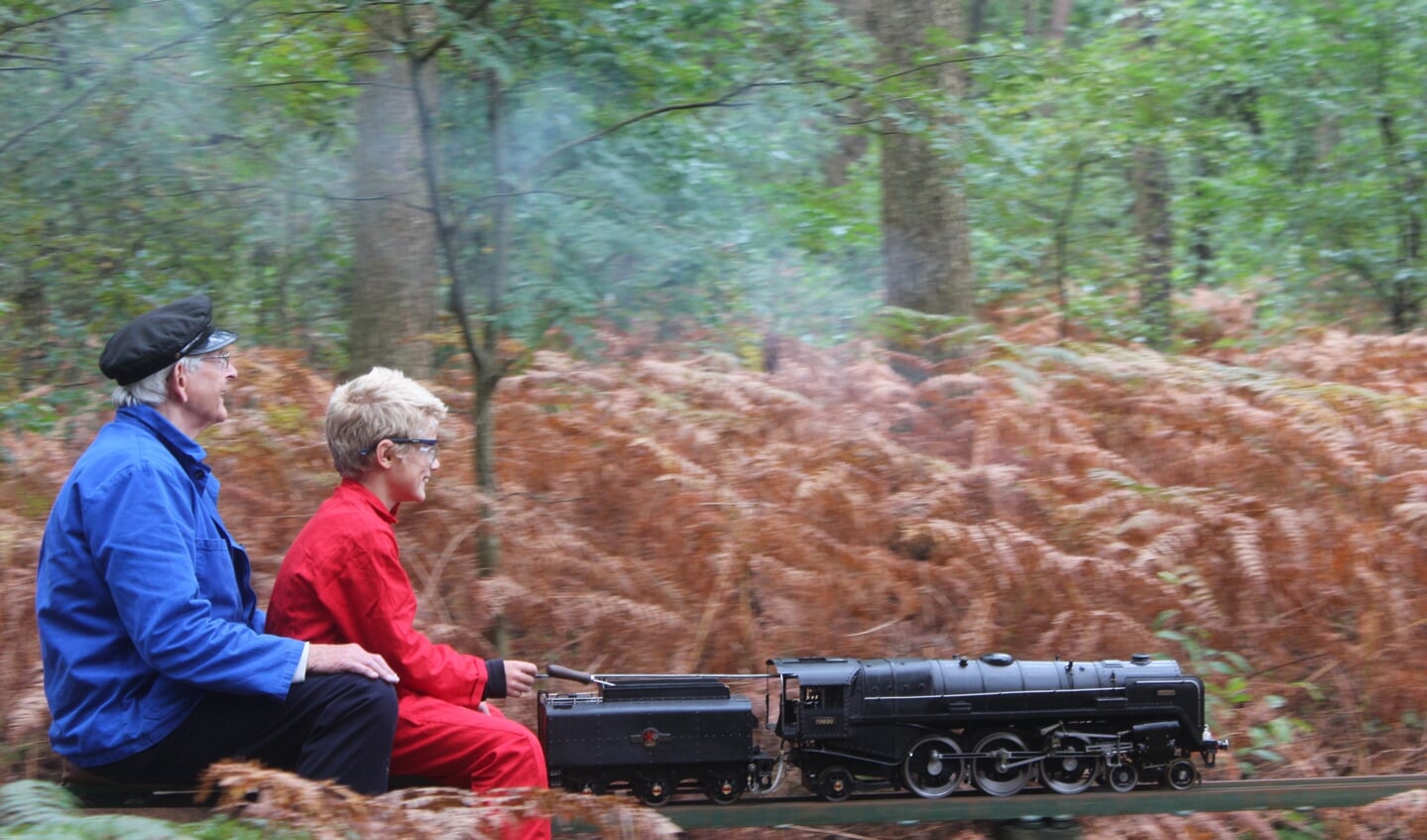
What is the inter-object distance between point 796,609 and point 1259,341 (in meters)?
6.36

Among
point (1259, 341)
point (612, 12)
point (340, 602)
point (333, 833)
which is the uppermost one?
point (612, 12)

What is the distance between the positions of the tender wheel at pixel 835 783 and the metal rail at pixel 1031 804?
0.04 metres

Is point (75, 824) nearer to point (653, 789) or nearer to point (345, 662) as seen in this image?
point (345, 662)

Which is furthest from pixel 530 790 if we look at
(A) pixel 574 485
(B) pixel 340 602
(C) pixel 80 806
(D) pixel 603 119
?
(D) pixel 603 119

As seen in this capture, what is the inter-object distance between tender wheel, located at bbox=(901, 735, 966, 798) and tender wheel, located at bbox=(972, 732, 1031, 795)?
0.27ft

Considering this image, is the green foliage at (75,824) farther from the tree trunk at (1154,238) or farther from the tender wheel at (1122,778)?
the tree trunk at (1154,238)

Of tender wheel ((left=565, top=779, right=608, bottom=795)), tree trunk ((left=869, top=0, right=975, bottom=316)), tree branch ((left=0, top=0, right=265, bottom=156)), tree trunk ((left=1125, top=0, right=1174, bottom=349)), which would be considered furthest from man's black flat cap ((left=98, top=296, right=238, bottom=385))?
tree trunk ((left=1125, top=0, right=1174, bottom=349))

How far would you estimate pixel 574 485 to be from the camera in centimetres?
661

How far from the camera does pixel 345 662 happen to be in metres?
3.64

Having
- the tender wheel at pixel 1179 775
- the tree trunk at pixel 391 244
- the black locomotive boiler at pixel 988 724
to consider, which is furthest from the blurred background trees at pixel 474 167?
the tender wheel at pixel 1179 775

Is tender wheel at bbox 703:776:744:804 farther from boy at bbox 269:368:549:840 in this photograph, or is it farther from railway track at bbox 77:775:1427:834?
boy at bbox 269:368:549:840

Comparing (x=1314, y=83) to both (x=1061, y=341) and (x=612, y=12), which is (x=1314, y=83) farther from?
(x=612, y=12)

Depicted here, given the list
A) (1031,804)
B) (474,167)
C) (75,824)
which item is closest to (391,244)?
(474,167)

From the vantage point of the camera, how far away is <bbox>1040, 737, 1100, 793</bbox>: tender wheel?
4.72m
